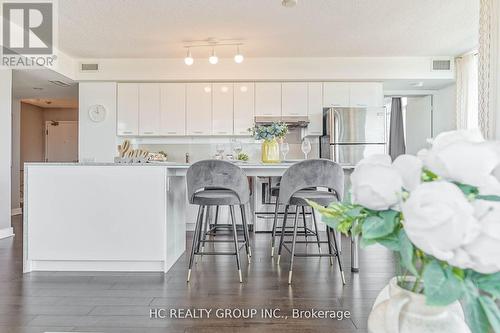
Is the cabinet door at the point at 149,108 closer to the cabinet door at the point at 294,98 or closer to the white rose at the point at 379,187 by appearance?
the cabinet door at the point at 294,98

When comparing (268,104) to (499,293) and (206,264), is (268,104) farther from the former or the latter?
(499,293)

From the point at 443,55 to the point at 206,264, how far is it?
4732 mm

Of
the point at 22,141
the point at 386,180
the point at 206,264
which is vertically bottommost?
the point at 206,264

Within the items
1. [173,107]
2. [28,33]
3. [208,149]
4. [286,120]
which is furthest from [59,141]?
[286,120]

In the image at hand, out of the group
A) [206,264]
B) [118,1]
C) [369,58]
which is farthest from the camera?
[369,58]

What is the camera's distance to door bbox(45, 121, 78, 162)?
9.05m

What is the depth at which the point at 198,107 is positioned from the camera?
5.69 meters

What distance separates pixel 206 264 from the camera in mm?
3102

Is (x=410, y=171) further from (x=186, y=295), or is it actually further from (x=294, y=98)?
(x=294, y=98)

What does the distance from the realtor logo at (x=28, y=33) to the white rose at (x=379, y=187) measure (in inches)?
163

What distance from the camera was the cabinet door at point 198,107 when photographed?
18.6ft

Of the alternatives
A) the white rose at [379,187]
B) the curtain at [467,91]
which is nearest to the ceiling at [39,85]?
the white rose at [379,187]

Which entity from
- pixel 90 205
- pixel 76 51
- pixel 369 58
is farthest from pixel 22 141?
pixel 369 58

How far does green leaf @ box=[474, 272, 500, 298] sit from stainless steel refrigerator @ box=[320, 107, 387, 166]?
4.99m
